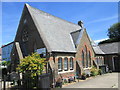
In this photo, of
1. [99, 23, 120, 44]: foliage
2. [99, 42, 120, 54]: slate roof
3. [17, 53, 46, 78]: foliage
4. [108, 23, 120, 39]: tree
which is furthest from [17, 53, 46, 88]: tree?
[108, 23, 120, 39]: tree

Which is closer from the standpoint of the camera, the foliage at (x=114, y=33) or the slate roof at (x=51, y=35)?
the slate roof at (x=51, y=35)

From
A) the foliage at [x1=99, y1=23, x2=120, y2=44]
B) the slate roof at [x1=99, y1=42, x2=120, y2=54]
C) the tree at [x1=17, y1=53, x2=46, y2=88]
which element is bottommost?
the tree at [x1=17, y1=53, x2=46, y2=88]

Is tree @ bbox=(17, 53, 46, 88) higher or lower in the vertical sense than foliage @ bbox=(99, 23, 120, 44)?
lower

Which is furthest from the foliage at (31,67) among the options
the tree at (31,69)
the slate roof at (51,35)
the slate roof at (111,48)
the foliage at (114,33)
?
the foliage at (114,33)

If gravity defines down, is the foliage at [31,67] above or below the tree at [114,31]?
below

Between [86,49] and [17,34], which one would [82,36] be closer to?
[86,49]

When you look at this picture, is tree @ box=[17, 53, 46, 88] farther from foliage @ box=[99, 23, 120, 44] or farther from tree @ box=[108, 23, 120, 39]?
tree @ box=[108, 23, 120, 39]

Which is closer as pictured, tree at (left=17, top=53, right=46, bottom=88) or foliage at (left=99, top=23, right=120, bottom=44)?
tree at (left=17, top=53, right=46, bottom=88)

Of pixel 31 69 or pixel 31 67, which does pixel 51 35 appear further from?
pixel 31 69

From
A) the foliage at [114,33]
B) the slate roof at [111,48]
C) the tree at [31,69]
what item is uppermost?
the foliage at [114,33]

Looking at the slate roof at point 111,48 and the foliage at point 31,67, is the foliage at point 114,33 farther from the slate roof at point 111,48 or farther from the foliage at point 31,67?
the foliage at point 31,67

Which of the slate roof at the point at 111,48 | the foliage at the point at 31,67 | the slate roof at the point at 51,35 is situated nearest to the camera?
the foliage at the point at 31,67

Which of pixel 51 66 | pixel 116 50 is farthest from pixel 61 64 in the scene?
pixel 116 50

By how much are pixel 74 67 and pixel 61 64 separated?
3.46m
